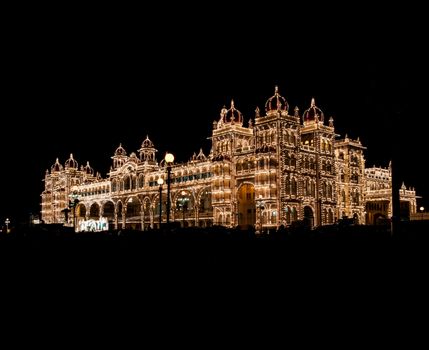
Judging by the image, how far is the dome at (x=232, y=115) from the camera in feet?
226

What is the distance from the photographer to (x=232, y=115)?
226 feet

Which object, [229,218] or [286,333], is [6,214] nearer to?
[229,218]

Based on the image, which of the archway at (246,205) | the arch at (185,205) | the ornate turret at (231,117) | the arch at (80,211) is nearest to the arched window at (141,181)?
the arch at (185,205)

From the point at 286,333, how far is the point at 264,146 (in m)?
56.0

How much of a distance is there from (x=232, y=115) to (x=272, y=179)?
43.0ft

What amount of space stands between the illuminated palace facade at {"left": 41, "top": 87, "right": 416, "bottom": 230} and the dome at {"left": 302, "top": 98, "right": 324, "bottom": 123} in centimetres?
14

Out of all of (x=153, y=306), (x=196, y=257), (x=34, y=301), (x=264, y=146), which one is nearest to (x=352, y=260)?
(x=196, y=257)

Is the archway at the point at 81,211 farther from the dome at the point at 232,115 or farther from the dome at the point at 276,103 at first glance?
the dome at the point at 276,103

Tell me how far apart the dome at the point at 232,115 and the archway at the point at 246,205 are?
9.58 metres

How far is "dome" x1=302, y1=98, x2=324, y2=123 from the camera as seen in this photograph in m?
68.4

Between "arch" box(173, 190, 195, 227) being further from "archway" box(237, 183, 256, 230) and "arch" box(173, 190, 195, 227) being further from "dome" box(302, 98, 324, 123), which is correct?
"dome" box(302, 98, 324, 123)

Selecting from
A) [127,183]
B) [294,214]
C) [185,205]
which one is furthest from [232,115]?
[127,183]

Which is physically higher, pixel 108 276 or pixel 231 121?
pixel 231 121

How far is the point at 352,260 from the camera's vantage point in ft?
54.8
